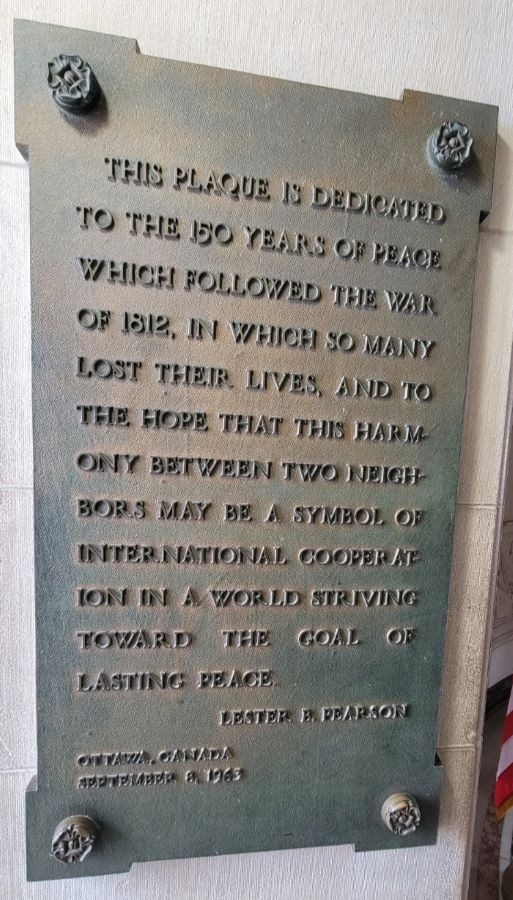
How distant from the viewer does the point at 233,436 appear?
3.62 ft

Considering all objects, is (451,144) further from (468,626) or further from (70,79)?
(468,626)

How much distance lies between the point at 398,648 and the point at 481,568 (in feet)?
1.06

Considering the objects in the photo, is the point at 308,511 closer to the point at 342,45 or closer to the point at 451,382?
the point at 451,382

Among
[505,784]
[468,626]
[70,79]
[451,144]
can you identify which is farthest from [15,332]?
[505,784]

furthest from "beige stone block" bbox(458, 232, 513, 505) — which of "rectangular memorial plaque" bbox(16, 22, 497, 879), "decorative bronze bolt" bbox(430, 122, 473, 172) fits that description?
"decorative bronze bolt" bbox(430, 122, 473, 172)

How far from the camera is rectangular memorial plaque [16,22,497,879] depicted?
3.32 feet

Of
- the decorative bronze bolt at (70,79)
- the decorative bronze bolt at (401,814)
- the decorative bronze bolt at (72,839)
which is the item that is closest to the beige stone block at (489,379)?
the decorative bronze bolt at (401,814)

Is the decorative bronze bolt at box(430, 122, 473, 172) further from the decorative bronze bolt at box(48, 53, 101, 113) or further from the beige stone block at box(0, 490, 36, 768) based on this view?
the beige stone block at box(0, 490, 36, 768)

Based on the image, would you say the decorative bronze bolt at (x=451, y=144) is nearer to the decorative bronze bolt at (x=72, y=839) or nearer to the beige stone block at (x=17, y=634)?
the beige stone block at (x=17, y=634)

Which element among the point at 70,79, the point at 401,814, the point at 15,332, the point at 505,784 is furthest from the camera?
the point at 505,784

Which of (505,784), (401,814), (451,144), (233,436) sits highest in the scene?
(451,144)

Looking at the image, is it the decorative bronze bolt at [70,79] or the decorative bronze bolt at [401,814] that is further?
the decorative bronze bolt at [401,814]

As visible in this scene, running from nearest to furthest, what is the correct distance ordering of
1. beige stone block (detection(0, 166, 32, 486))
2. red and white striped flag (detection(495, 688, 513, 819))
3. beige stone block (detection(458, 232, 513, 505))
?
beige stone block (detection(0, 166, 32, 486)) < beige stone block (detection(458, 232, 513, 505)) < red and white striped flag (detection(495, 688, 513, 819))

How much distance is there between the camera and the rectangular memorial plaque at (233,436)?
3.32ft
